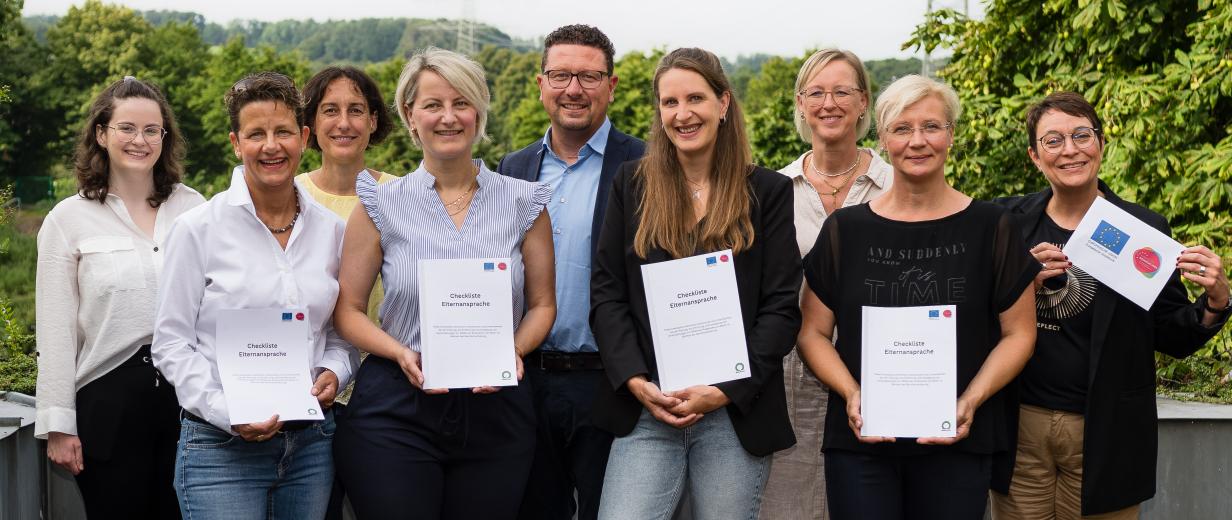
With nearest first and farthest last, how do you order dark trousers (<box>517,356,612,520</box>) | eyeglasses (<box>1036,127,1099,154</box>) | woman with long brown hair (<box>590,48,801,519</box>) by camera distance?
woman with long brown hair (<box>590,48,801,519</box>) → eyeglasses (<box>1036,127,1099,154</box>) → dark trousers (<box>517,356,612,520</box>)

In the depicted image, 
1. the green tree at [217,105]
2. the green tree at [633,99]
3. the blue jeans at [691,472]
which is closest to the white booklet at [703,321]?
the blue jeans at [691,472]

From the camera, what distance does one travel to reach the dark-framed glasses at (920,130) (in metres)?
3.90

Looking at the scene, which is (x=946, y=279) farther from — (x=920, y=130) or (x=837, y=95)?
(x=837, y=95)

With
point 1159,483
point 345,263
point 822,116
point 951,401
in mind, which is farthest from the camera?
point 1159,483

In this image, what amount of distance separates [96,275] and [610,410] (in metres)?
2.00

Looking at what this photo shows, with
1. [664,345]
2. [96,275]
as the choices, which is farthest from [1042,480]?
[96,275]

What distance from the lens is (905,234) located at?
3.87m

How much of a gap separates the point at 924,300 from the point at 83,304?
3.05 m

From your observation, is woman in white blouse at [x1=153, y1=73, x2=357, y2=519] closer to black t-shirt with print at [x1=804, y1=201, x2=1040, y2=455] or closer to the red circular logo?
black t-shirt with print at [x1=804, y1=201, x2=1040, y2=455]

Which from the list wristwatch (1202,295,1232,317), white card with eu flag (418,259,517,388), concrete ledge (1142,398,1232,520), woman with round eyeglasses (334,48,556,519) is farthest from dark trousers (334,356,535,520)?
concrete ledge (1142,398,1232,520)

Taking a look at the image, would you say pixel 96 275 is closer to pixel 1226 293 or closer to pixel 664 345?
pixel 664 345

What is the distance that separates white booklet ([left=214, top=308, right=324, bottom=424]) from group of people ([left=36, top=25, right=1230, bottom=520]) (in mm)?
62

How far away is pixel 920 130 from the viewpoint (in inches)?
153

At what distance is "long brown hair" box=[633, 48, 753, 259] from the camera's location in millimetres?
3881
